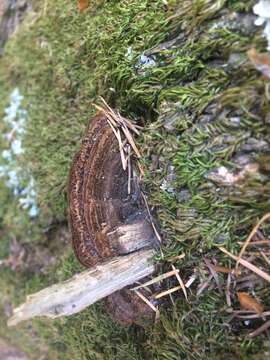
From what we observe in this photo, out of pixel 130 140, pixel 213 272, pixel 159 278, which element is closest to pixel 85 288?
pixel 159 278

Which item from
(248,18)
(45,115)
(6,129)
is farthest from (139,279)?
(6,129)

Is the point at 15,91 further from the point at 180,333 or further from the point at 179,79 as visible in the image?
the point at 180,333

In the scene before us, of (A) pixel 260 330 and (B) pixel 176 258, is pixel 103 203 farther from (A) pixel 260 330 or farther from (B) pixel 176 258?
(A) pixel 260 330

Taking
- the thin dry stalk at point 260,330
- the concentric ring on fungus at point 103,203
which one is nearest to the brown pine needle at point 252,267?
the thin dry stalk at point 260,330

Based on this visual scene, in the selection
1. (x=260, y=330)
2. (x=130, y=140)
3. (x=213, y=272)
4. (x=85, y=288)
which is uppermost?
(x=130, y=140)

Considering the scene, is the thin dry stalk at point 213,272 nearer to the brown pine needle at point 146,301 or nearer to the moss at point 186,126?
the moss at point 186,126

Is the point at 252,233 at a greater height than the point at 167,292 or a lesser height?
greater

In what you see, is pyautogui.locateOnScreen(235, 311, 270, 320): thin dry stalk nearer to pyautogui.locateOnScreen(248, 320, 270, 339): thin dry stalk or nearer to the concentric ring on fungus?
pyautogui.locateOnScreen(248, 320, 270, 339): thin dry stalk
